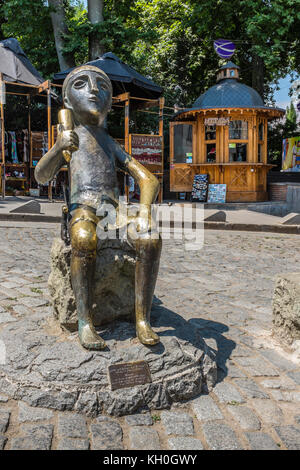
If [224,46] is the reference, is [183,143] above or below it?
below

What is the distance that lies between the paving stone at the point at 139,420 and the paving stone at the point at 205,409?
11.1 inches

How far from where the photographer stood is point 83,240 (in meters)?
2.64

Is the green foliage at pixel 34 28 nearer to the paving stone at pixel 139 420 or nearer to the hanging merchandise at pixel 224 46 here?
the hanging merchandise at pixel 224 46

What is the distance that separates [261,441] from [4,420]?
134cm

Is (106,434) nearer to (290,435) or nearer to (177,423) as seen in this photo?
(177,423)

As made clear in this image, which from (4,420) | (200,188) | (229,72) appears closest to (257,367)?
(4,420)

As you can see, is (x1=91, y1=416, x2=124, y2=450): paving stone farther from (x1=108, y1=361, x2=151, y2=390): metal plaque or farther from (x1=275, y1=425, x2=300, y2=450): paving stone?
(x1=275, y1=425, x2=300, y2=450): paving stone

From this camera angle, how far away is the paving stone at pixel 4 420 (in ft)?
7.25

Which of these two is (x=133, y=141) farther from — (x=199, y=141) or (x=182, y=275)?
(x=182, y=275)

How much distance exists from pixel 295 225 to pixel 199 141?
5922mm

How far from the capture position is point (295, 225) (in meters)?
9.53

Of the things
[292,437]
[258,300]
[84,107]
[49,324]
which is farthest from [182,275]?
[292,437]

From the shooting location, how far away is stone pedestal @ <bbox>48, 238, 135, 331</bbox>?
2.86m

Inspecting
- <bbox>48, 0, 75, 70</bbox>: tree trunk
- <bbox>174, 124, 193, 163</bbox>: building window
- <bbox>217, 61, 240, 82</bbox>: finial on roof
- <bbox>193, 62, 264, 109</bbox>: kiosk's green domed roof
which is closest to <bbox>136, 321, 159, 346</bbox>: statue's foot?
<bbox>193, 62, 264, 109</bbox>: kiosk's green domed roof
